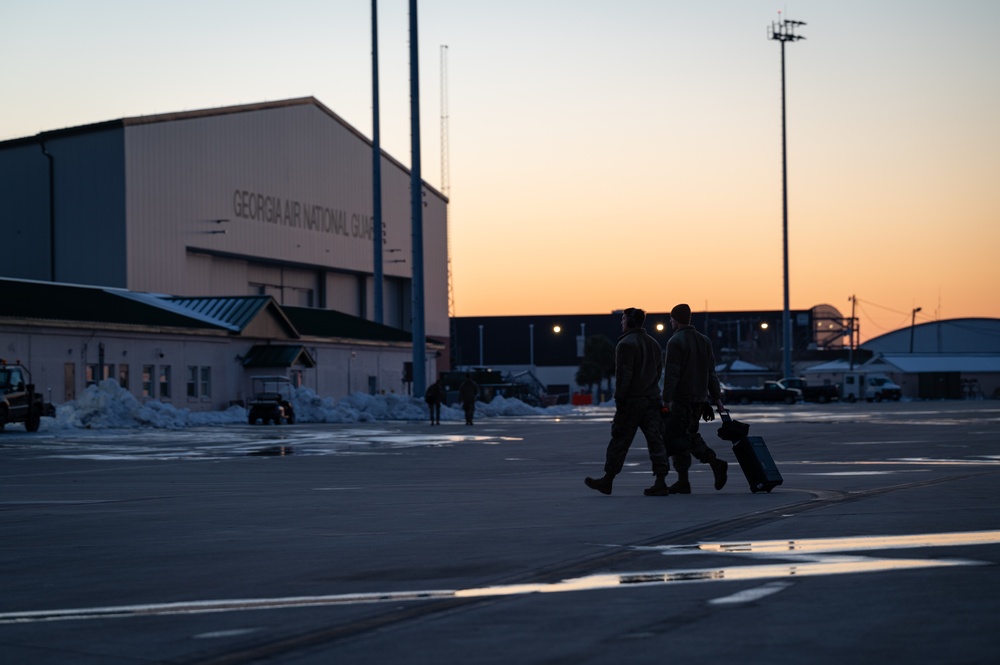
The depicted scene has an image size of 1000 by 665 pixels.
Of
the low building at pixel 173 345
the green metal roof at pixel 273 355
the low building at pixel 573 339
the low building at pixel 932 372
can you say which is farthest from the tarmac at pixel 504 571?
the low building at pixel 573 339

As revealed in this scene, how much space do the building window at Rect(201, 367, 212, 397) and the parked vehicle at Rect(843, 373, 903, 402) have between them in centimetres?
5245

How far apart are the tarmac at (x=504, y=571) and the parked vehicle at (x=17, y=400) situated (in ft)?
70.0

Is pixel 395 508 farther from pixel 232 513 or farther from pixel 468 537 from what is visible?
pixel 468 537

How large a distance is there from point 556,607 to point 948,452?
16.9m

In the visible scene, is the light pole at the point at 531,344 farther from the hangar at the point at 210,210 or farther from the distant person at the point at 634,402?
the distant person at the point at 634,402

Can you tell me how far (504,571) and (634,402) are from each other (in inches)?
228

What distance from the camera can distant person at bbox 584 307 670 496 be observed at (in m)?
13.3

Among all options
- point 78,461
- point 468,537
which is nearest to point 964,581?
point 468,537

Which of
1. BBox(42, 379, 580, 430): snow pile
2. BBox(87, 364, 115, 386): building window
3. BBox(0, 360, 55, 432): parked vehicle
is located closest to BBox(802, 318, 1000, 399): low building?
BBox(42, 379, 580, 430): snow pile

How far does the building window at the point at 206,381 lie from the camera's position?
54.8 meters

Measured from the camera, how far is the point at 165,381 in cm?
5219

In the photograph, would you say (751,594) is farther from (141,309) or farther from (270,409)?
(141,309)

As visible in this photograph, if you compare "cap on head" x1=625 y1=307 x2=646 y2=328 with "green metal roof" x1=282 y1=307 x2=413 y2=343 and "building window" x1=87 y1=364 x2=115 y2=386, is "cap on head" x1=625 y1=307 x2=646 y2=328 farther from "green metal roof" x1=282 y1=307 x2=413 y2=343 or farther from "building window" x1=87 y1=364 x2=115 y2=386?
"green metal roof" x1=282 y1=307 x2=413 y2=343

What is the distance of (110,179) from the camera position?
5875 centimetres
